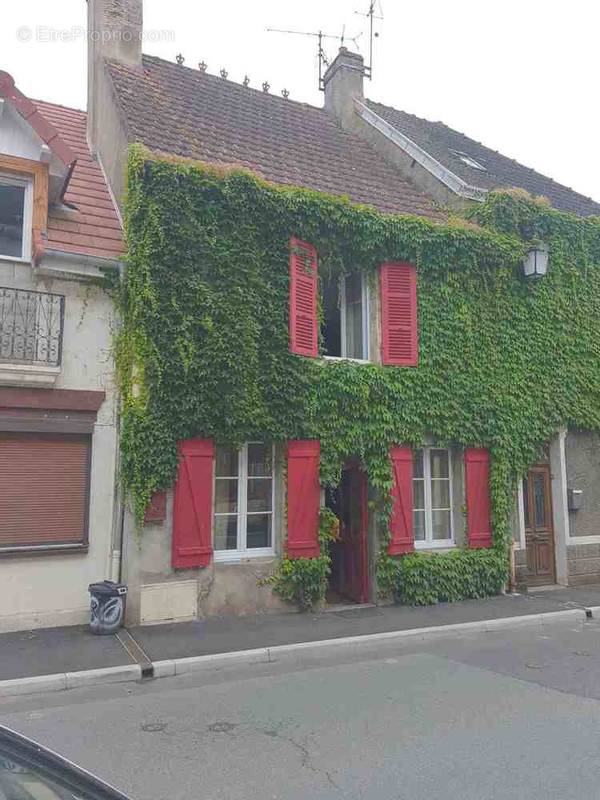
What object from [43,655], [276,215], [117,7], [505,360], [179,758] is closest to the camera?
[179,758]

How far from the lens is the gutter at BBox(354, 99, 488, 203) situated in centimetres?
1274

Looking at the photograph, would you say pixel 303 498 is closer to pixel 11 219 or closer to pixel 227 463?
pixel 227 463

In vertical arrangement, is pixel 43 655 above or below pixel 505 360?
below

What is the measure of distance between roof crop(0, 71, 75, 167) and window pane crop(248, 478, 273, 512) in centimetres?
530

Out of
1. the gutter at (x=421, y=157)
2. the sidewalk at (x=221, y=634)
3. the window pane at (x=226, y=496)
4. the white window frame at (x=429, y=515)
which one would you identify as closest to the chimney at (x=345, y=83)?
the gutter at (x=421, y=157)

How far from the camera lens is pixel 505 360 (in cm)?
1184

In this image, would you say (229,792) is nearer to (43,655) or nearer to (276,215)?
(43,655)

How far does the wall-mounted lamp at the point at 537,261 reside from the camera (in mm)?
11859

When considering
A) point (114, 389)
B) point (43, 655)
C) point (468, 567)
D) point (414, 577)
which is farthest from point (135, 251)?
point (468, 567)

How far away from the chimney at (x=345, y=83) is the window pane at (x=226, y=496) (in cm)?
1028

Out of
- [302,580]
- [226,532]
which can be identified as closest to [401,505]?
[302,580]

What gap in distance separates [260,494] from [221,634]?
91.7 inches

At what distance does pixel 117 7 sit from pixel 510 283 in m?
9.16

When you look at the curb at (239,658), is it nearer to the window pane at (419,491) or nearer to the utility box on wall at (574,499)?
the window pane at (419,491)
